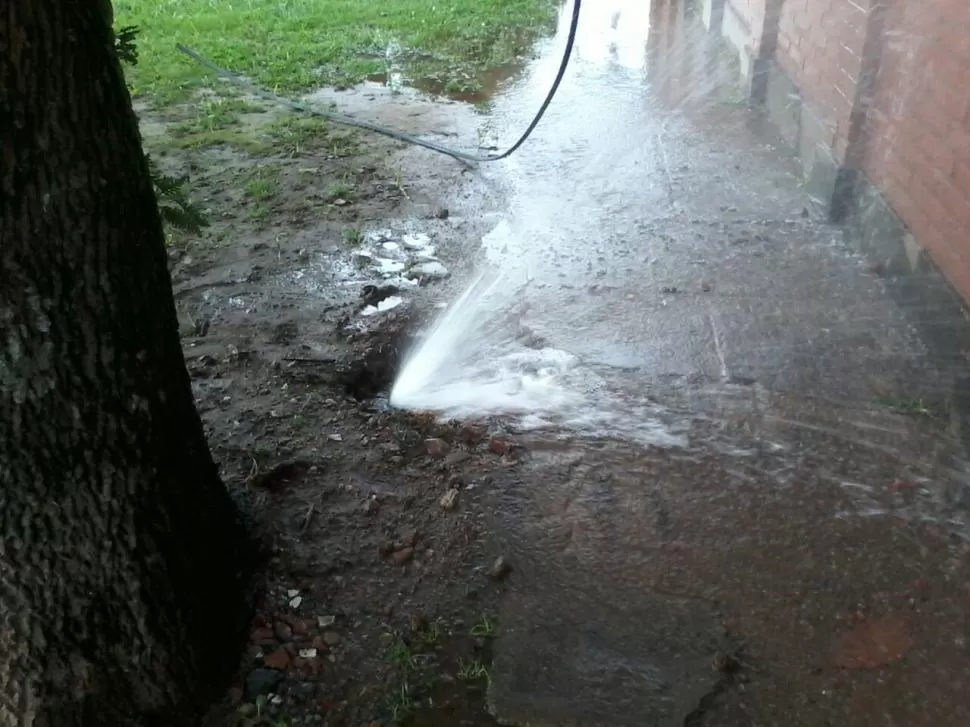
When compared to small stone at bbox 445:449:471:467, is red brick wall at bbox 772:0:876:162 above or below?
above

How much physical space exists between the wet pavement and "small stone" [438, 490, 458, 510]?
167mm

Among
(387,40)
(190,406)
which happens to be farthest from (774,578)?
(387,40)

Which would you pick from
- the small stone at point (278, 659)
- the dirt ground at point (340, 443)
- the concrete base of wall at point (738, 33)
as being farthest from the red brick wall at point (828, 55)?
the small stone at point (278, 659)

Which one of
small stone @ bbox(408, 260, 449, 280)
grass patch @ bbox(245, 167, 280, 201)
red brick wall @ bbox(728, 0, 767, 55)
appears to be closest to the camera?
small stone @ bbox(408, 260, 449, 280)

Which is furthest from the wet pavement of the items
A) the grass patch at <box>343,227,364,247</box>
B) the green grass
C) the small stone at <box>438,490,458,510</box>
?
the green grass

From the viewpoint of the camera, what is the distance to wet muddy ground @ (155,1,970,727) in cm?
238

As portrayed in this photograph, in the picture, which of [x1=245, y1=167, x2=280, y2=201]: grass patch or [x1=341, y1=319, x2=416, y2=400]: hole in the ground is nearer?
[x1=341, y1=319, x2=416, y2=400]: hole in the ground

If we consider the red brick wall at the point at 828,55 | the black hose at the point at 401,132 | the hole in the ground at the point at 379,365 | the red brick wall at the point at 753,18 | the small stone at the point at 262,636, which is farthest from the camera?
the red brick wall at the point at 753,18

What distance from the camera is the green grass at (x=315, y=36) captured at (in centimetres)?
751

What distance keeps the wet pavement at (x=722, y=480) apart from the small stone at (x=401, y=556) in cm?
31

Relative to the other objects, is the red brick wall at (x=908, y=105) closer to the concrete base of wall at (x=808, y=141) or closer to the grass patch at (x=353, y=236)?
the concrete base of wall at (x=808, y=141)

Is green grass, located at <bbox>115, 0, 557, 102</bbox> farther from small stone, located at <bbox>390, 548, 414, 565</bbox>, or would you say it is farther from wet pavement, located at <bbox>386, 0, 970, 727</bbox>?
small stone, located at <bbox>390, 548, 414, 565</bbox>

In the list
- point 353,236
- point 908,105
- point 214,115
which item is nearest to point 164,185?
point 353,236

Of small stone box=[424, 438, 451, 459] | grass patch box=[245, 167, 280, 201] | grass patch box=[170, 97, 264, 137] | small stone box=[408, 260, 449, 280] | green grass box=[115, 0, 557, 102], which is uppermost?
green grass box=[115, 0, 557, 102]
